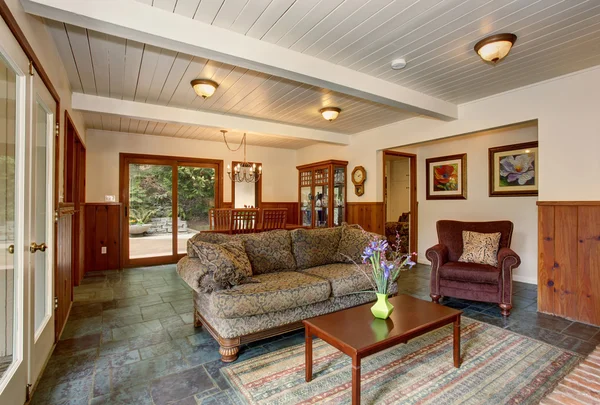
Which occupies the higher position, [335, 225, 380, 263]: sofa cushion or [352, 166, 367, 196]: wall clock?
[352, 166, 367, 196]: wall clock

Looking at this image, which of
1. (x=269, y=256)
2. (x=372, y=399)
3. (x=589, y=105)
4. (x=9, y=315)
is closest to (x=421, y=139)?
(x=589, y=105)

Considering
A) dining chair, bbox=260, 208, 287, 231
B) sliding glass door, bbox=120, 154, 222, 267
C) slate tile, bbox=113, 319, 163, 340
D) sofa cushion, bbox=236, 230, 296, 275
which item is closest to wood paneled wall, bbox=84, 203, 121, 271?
sliding glass door, bbox=120, 154, 222, 267

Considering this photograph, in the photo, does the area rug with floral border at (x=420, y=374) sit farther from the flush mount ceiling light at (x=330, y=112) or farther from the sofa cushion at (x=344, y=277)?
the flush mount ceiling light at (x=330, y=112)

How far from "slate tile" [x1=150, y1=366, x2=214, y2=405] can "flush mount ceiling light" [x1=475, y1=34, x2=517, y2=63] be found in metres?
3.23

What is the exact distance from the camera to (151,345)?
259 cm

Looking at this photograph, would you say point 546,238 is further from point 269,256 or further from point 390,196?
point 390,196

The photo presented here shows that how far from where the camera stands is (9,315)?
162cm

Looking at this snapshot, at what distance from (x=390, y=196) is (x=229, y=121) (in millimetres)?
5279

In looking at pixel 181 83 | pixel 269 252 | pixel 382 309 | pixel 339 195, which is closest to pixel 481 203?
pixel 339 195

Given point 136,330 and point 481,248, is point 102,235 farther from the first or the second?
point 481,248

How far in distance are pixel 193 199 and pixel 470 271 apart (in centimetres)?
499

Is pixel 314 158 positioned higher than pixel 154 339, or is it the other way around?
pixel 314 158

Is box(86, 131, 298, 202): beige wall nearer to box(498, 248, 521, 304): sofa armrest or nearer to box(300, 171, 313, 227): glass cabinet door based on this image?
box(300, 171, 313, 227): glass cabinet door

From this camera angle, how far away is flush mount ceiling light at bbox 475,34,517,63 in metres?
2.38
